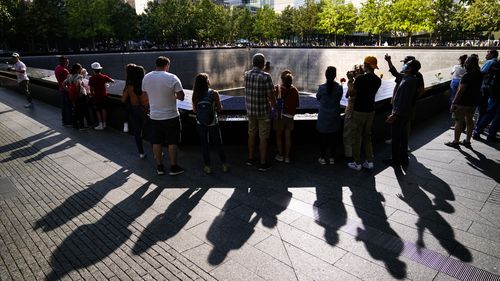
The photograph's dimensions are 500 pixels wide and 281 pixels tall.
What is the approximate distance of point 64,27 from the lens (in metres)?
48.3

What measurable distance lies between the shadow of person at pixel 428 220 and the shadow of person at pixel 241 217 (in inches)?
70.6

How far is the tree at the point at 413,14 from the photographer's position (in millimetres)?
41562

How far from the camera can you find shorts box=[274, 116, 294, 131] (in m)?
6.31

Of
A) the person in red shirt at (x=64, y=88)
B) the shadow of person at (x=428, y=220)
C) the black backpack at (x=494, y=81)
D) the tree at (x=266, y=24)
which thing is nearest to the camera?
the shadow of person at (x=428, y=220)

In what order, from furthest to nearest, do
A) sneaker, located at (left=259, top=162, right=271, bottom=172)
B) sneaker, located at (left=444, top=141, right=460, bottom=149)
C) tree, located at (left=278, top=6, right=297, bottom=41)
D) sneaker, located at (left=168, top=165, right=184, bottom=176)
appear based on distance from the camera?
1. tree, located at (left=278, top=6, right=297, bottom=41)
2. sneaker, located at (left=444, top=141, right=460, bottom=149)
3. sneaker, located at (left=259, top=162, right=271, bottom=172)
4. sneaker, located at (left=168, top=165, right=184, bottom=176)

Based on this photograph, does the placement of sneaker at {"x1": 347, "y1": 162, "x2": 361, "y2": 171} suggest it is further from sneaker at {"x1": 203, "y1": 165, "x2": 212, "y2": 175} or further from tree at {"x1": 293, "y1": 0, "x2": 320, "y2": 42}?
tree at {"x1": 293, "y1": 0, "x2": 320, "y2": 42}

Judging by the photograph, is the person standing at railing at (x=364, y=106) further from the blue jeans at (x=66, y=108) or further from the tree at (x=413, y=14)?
the tree at (x=413, y=14)

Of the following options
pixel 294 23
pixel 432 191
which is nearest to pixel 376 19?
pixel 294 23

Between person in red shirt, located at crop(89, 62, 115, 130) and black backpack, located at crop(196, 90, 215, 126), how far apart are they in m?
4.09

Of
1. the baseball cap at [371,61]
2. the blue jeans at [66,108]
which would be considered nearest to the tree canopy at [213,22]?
the blue jeans at [66,108]

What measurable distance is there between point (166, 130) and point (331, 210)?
304 cm


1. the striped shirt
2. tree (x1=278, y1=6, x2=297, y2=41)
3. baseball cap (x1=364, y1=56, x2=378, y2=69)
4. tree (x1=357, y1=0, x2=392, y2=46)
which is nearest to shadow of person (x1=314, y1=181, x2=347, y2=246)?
the striped shirt

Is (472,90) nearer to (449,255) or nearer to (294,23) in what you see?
(449,255)

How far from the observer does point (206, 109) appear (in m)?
5.73
